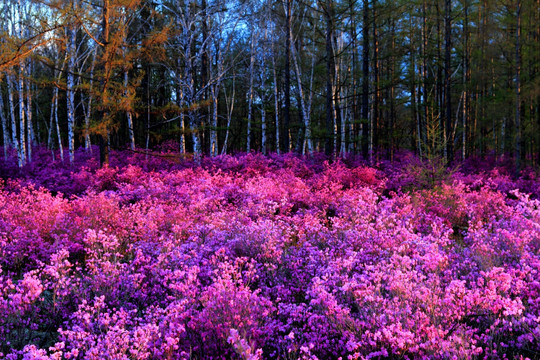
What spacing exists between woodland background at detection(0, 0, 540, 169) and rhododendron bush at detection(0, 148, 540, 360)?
551 cm

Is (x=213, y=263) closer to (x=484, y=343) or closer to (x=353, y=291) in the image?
(x=353, y=291)

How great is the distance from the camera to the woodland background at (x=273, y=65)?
42.0 ft

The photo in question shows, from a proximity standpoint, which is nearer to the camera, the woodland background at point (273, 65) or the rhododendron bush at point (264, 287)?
the rhododendron bush at point (264, 287)

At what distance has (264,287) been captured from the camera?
4090 mm

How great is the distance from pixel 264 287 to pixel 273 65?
21.1 meters

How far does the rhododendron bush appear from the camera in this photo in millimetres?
2795

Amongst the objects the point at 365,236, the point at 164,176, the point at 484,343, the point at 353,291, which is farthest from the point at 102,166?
the point at 484,343

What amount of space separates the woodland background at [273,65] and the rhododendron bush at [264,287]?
217 inches

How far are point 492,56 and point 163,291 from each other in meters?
25.3

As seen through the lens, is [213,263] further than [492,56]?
No

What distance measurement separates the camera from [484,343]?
284cm

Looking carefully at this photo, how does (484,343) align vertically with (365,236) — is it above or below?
below

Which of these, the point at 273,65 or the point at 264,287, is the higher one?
the point at 273,65

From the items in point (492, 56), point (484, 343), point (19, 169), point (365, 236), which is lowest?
point (484, 343)
